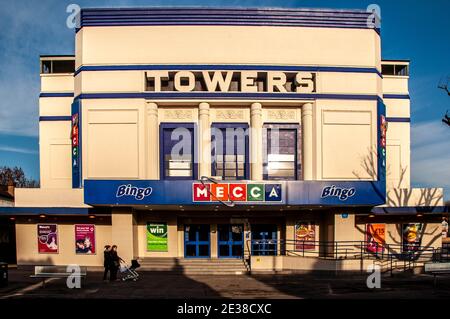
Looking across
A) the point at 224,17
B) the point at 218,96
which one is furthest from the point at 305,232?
the point at 224,17

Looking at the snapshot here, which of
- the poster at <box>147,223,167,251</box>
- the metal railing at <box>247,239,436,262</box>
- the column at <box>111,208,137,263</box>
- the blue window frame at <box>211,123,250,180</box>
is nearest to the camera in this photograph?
the column at <box>111,208,137,263</box>

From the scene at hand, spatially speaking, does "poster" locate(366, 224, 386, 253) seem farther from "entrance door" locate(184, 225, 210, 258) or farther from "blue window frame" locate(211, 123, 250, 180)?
"entrance door" locate(184, 225, 210, 258)

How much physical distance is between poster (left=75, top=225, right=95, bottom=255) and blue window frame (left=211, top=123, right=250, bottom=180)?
27.3ft

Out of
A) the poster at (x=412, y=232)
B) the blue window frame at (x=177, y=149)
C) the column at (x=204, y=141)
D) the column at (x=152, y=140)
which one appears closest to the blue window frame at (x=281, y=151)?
the column at (x=204, y=141)

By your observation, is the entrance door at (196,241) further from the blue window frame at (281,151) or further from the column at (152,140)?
the blue window frame at (281,151)

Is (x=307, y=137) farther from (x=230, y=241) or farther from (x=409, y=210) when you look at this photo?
(x=230, y=241)

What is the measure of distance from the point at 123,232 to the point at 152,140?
5.53m

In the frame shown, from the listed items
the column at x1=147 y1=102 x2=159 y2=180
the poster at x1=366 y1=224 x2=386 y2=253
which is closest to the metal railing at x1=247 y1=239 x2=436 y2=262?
the poster at x1=366 y1=224 x2=386 y2=253

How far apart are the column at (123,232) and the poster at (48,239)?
405 cm

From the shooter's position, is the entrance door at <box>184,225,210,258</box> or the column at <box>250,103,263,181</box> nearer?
the column at <box>250,103,263,181</box>

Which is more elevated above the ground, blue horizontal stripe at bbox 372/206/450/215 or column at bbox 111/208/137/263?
blue horizontal stripe at bbox 372/206/450/215

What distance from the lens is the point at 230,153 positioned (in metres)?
22.4

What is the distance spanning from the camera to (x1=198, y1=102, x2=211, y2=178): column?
21.8 metres
